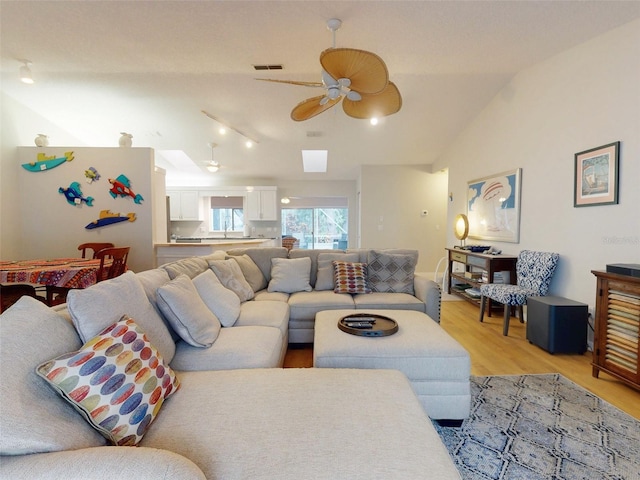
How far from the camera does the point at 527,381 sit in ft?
7.07

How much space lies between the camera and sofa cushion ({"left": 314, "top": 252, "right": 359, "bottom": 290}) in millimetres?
3135

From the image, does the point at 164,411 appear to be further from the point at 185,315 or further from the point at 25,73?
the point at 25,73

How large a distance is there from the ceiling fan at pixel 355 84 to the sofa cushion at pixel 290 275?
4.94ft

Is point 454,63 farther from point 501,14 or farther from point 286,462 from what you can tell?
point 286,462

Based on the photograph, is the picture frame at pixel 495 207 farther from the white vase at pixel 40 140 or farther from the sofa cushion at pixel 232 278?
the white vase at pixel 40 140

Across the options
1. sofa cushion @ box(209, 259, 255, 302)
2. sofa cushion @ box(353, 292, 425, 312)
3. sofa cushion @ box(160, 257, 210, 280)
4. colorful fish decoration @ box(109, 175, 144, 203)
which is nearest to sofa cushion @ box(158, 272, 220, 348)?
sofa cushion @ box(160, 257, 210, 280)

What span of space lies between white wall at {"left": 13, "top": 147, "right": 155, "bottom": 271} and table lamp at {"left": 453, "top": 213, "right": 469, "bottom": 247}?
4874 millimetres

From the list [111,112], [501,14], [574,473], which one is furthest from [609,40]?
[111,112]

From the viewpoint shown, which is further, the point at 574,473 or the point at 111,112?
the point at 111,112

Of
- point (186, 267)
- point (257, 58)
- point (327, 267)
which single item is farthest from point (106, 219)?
point (327, 267)

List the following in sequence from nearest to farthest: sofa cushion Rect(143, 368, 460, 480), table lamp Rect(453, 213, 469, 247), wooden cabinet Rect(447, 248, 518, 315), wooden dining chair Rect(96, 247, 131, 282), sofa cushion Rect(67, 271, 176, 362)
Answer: sofa cushion Rect(143, 368, 460, 480) < sofa cushion Rect(67, 271, 176, 362) < wooden dining chair Rect(96, 247, 131, 282) < wooden cabinet Rect(447, 248, 518, 315) < table lamp Rect(453, 213, 469, 247)

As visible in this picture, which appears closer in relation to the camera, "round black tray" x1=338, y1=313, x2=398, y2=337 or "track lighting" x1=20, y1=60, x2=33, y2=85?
"round black tray" x1=338, y1=313, x2=398, y2=337

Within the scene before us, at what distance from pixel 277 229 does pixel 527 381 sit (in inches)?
238

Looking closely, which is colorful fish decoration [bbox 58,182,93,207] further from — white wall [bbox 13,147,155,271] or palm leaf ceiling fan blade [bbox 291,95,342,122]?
palm leaf ceiling fan blade [bbox 291,95,342,122]
